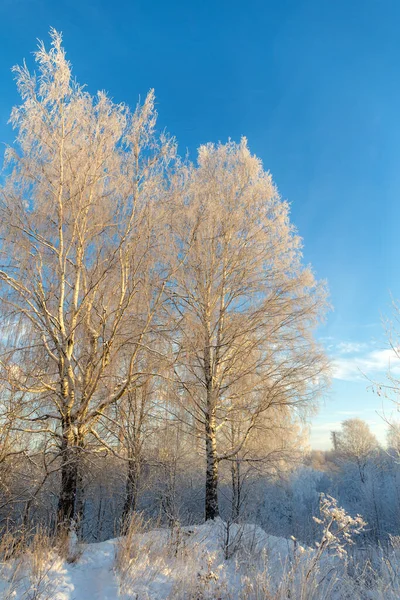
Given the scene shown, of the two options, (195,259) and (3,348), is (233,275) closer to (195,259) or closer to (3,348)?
(195,259)

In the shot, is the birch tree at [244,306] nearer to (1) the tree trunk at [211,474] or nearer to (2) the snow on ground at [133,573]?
(1) the tree trunk at [211,474]

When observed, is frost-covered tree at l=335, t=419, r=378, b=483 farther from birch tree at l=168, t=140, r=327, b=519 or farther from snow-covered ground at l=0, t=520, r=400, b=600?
snow-covered ground at l=0, t=520, r=400, b=600

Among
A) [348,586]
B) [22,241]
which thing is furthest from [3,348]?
[348,586]

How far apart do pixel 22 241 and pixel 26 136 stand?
1669 mm

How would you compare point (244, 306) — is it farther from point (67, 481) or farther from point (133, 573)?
point (133, 573)

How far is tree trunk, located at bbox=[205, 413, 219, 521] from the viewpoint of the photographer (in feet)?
27.9

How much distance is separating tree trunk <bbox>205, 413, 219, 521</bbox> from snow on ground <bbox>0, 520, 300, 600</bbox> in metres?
2.98

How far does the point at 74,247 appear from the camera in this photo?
20.6 feet

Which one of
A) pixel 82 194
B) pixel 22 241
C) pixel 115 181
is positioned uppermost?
pixel 115 181

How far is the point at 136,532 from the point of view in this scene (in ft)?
17.2

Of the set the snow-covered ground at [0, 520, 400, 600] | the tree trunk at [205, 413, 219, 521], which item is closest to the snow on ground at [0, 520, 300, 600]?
the snow-covered ground at [0, 520, 400, 600]

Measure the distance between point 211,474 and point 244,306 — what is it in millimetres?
4095

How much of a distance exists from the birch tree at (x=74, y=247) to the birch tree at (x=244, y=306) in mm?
2347

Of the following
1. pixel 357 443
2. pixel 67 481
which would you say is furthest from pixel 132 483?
pixel 357 443
